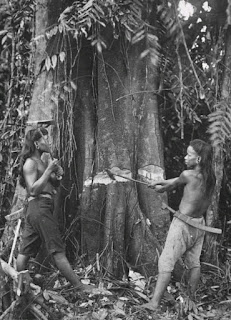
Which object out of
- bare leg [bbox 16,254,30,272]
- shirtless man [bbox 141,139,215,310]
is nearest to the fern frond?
shirtless man [bbox 141,139,215,310]

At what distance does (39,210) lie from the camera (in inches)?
207

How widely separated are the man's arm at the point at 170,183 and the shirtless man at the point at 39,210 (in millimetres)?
1007

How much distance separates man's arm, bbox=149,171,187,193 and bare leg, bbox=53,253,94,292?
1146 millimetres

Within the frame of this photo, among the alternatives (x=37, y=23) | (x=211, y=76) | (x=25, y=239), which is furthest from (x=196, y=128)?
(x=25, y=239)

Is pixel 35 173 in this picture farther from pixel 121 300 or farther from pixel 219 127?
pixel 219 127

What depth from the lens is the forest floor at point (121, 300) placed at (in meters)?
4.80

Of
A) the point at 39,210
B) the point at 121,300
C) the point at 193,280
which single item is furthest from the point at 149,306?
the point at 39,210

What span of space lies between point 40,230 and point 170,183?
1.35 meters

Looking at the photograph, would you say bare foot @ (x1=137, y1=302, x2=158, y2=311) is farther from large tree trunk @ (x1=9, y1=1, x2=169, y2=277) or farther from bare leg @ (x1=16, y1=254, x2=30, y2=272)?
bare leg @ (x1=16, y1=254, x2=30, y2=272)

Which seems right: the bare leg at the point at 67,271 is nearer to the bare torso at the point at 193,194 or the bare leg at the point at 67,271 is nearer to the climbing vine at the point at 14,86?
the bare torso at the point at 193,194

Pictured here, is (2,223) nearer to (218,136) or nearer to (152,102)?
(152,102)

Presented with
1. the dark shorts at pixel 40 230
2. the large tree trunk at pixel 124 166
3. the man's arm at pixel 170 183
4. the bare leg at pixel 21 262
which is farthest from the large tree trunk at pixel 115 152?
the bare leg at pixel 21 262

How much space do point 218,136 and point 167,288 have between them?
2088 millimetres

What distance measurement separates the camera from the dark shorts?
17.0 ft
